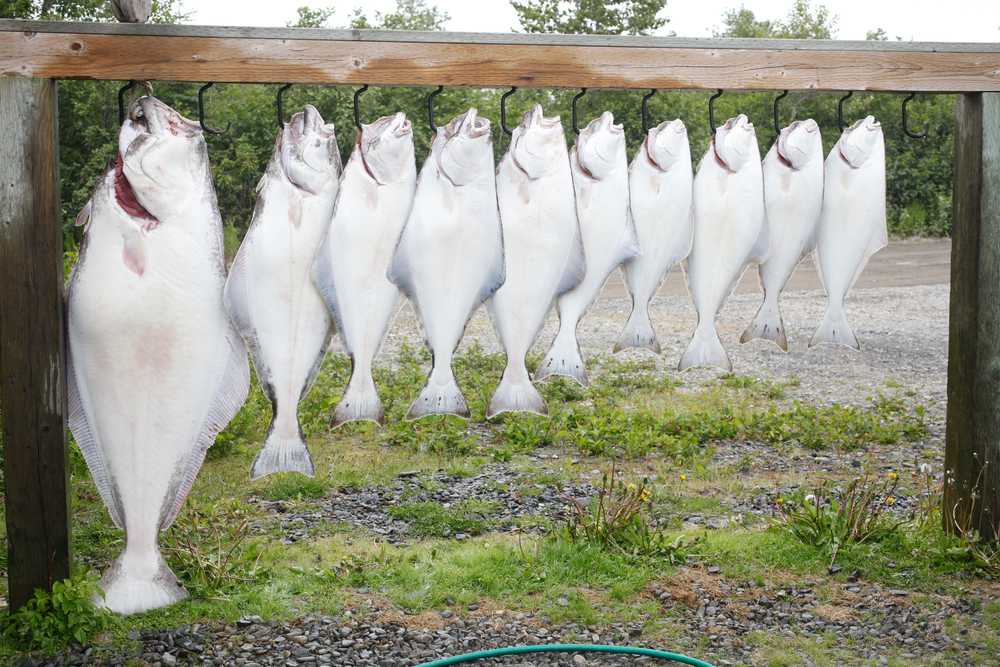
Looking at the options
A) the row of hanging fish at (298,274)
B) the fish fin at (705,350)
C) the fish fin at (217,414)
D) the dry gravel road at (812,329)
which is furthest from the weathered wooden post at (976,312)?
the dry gravel road at (812,329)

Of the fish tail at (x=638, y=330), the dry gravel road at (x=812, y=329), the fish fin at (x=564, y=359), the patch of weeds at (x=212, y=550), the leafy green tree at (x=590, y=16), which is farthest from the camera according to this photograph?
the leafy green tree at (x=590, y=16)

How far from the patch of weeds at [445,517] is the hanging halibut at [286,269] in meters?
2.75

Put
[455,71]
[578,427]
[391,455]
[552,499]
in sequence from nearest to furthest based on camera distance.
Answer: [455,71] < [552,499] < [391,455] < [578,427]

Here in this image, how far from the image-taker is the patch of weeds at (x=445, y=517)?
5590mm

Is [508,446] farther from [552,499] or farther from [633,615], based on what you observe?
[633,615]

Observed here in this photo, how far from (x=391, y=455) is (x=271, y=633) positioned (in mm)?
2853

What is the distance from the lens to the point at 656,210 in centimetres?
327

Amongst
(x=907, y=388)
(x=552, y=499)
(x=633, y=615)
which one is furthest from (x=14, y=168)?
(x=907, y=388)

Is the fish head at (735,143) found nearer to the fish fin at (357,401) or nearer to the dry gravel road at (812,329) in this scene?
the fish fin at (357,401)

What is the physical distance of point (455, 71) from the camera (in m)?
3.15

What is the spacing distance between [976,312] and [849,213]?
34.0 inches

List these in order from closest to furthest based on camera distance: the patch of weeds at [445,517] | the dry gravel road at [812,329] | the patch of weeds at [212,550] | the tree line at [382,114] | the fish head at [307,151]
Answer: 1. the fish head at [307,151]
2. the patch of weeds at [212,550]
3. the patch of weeds at [445,517]
4. the dry gravel road at [812,329]
5. the tree line at [382,114]

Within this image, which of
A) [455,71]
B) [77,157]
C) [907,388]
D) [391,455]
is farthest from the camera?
[77,157]

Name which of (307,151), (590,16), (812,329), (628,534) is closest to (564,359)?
(307,151)
